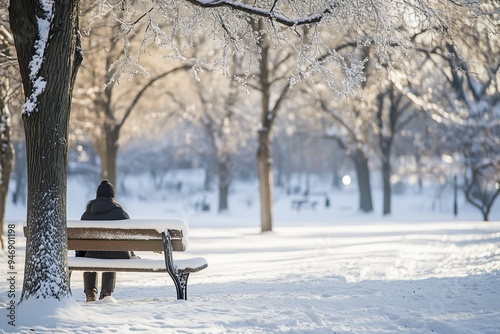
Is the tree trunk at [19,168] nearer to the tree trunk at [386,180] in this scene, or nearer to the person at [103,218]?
the tree trunk at [386,180]

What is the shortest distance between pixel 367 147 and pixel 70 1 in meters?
27.3

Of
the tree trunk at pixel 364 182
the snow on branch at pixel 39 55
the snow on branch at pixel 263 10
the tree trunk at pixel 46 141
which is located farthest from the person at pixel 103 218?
the tree trunk at pixel 364 182

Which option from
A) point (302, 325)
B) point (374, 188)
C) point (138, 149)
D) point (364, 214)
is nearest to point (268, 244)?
point (302, 325)

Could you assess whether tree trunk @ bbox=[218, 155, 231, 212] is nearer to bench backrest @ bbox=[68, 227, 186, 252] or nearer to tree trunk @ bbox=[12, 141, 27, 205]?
tree trunk @ bbox=[12, 141, 27, 205]

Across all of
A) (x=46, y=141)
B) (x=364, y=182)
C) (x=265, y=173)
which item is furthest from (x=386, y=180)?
(x=46, y=141)

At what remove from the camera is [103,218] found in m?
8.62

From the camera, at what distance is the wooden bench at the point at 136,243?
7801 mm

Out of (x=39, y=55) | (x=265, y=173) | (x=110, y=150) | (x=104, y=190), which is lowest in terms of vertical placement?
(x=104, y=190)

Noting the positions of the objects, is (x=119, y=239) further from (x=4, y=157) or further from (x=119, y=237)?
(x=4, y=157)

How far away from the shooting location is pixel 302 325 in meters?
6.69

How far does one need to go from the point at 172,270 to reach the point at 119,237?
0.76m

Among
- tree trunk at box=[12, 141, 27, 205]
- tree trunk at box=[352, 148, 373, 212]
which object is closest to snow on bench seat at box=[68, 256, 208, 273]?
tree trunk at box=[352, 148, 373, 212]

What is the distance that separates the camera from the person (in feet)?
27.2

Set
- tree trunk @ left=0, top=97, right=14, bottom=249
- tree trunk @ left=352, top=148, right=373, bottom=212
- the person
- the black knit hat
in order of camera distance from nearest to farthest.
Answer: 1. the person
2. the black knit hat
3. tree trunk @ left=0, top=97, right=14, bottom=249
4. tree trunk @ left=352, top=148, right=373, bottom=212
